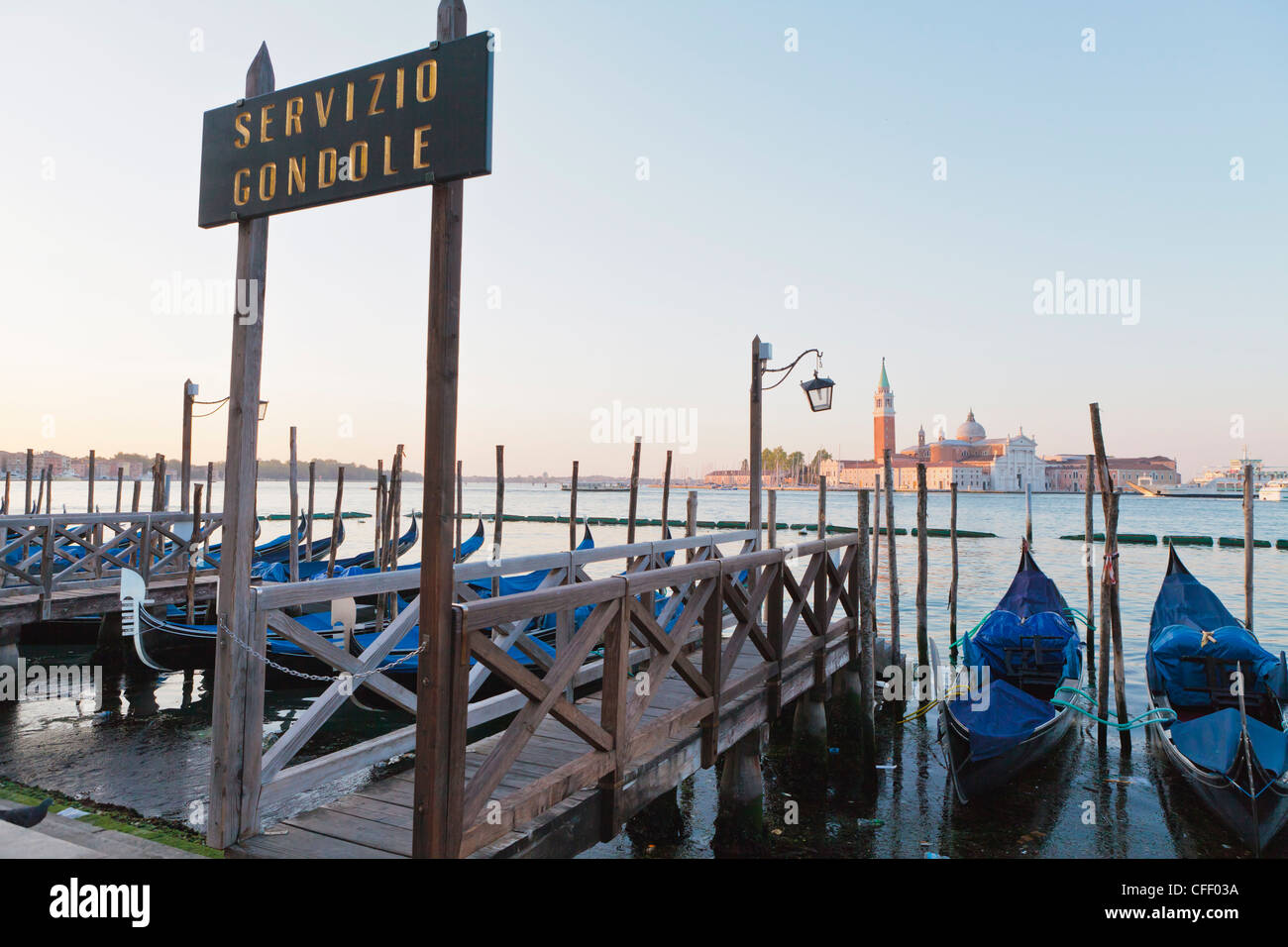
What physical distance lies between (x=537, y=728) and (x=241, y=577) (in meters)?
1.63

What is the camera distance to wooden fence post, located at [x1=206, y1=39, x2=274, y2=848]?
10.6 feet

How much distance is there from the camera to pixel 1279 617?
773 inches

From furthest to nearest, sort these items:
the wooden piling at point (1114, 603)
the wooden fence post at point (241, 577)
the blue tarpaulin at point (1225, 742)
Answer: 1. the wooden piling at point (1114, 603)
2. the blue tarpaulin at point (1225, 742)
3. the wooden fence post at point (241, 577)

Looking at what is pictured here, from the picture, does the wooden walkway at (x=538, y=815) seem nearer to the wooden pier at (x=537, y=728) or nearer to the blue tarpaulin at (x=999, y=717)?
the wooden pier at (x=537, y=728)

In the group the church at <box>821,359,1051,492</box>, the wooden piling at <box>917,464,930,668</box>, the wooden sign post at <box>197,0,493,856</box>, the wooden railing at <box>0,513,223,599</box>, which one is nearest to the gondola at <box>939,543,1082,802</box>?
the wooden piling at <box>917,464,930,668</box>

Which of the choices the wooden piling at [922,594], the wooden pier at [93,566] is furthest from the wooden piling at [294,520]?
the wooden piling at [922,594]

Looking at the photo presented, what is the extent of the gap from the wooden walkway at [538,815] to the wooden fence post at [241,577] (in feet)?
0.66

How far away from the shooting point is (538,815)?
3438 mm

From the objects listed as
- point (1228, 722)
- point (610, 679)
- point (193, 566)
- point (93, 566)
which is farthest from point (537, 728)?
point (93, 566)

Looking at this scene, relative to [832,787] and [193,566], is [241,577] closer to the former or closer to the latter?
[832,787]

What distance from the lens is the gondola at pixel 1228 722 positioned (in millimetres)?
5797

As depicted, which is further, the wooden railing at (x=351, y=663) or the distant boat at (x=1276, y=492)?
the distant boat at (x=1276, y=492)

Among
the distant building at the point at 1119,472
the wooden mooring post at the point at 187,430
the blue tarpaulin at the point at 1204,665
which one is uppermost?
the distant building at the point at 1119,472
